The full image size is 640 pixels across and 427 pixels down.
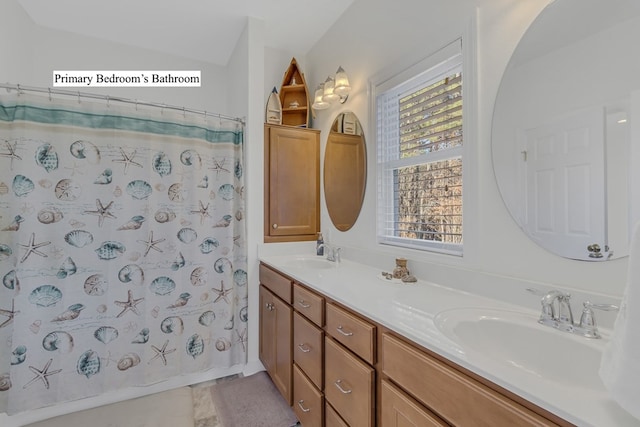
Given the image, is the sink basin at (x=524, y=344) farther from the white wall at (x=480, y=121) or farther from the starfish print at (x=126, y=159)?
the starfish print at (x=126, y=159)

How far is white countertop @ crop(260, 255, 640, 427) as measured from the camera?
526 mm

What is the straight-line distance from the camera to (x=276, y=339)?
1.83 metres

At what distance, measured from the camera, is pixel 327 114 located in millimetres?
2316

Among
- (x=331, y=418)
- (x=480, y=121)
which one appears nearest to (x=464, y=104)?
(x=480, y=121)

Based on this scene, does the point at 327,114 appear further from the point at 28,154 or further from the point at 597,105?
the point at 28,154

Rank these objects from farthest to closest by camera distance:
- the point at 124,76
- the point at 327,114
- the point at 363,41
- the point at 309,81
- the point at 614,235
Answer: the point at 309,81 < the point at 124,76 < the point at 327,114 < the point at 363,41 < the point at 614,235

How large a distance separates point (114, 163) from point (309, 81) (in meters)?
1.72

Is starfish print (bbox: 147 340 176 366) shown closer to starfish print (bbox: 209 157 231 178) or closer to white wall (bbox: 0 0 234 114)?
starfish print (bbox: 209 157 231 178)

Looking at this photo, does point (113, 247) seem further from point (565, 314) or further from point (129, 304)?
point (565, 314)

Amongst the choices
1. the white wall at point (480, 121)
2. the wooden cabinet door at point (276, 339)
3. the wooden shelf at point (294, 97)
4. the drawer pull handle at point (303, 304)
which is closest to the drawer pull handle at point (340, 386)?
the drawer pull handle at point (303, 304)

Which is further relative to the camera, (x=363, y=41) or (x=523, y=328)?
(x=363, y=41)

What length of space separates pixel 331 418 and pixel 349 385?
0.84 feet

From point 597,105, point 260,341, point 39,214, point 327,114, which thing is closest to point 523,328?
point 597,105

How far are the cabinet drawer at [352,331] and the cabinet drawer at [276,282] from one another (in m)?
0.45
